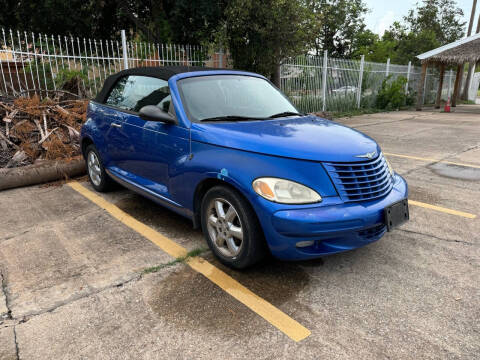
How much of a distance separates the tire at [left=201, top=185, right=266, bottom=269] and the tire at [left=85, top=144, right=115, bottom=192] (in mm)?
2258

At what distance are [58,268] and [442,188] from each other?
496 centimetres

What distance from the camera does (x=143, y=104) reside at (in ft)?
13.0

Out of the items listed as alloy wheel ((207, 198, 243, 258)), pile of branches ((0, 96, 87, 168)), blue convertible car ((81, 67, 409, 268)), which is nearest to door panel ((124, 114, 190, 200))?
blue convertible car ((81, 67, 409, 268))

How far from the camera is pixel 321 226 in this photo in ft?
8.30

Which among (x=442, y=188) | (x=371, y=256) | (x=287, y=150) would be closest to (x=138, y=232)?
(x=287, y=150)

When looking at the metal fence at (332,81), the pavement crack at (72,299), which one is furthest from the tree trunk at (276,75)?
the pavement crack at (72,299)

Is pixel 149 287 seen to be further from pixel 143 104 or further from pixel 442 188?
pixel 442 188

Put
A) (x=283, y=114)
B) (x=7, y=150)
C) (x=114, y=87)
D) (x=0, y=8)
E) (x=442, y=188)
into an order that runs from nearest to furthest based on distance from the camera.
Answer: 1. (x=283, y=114)
2. (x=114, y=87)
3. (x=442, y=188)
4. (x=7, y=150)
5. (x=0, y=8)

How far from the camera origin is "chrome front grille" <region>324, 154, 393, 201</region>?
2686 millimetres

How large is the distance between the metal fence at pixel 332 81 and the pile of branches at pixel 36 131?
7.87m

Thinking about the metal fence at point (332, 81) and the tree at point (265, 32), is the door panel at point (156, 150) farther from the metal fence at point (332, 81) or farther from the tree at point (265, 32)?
the metal fence at point (332, 81)

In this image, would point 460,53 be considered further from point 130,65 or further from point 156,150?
point 156,150

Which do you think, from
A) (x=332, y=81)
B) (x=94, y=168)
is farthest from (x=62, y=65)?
(x=332, y=81)

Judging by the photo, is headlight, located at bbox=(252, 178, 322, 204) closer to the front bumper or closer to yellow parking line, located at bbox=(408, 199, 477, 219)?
the front bumper
